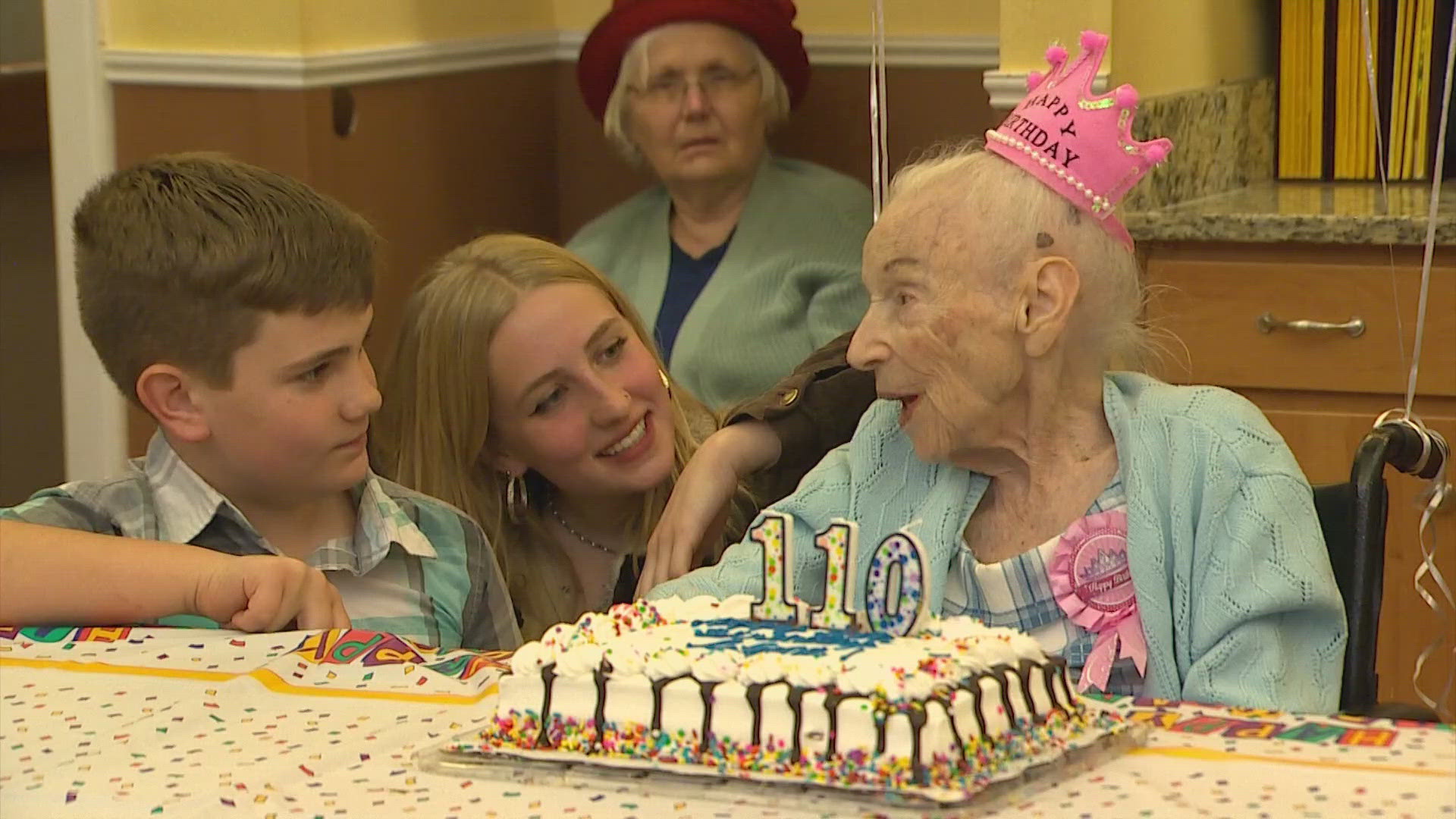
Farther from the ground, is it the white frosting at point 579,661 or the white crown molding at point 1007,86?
the white crown molding at point 1007,86

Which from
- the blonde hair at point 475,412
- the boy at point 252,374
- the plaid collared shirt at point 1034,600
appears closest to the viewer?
the plaid collared shirt at point 1034,600

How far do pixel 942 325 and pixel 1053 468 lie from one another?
0.15 metres

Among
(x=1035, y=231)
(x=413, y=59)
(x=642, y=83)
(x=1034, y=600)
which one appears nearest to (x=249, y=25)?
(x=413, y=59)

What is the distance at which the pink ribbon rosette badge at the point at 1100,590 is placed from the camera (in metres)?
1.42

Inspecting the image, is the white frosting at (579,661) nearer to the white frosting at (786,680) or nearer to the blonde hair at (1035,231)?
the white frosting at (786,680)

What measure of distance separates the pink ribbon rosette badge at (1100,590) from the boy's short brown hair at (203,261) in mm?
649

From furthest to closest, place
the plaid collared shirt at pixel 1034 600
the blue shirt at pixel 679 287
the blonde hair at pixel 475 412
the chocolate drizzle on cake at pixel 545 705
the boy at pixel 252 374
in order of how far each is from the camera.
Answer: the blue shirt at pixel 679 287 → the blonde hair at pixel 475 412 → the boy at pixel 252 374 → the plaid collared shirt at pixel 1034 600 → the chocolate drizzle on cake at pixel 545 705

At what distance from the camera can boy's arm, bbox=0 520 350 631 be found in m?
1.36

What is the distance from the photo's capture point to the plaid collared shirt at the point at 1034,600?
1.46 metres

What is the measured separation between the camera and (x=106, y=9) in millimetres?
2848

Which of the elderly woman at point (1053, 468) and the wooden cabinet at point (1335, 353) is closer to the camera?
the elderly woman at point (1053, 468)

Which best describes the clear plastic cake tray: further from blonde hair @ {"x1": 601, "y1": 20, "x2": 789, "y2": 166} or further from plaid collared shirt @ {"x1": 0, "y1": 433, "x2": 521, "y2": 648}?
blonde hair @ {"x1": 601, "y1": 20, "x2": 789, "y2": 166}

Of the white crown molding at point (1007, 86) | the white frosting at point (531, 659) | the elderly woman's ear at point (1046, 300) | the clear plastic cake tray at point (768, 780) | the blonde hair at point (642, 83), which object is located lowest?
the clear plastic cake tray at point (768, 780)

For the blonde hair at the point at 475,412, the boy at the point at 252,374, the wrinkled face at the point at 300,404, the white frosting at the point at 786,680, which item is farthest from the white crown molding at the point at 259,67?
the white frosting at the point at 786,680
